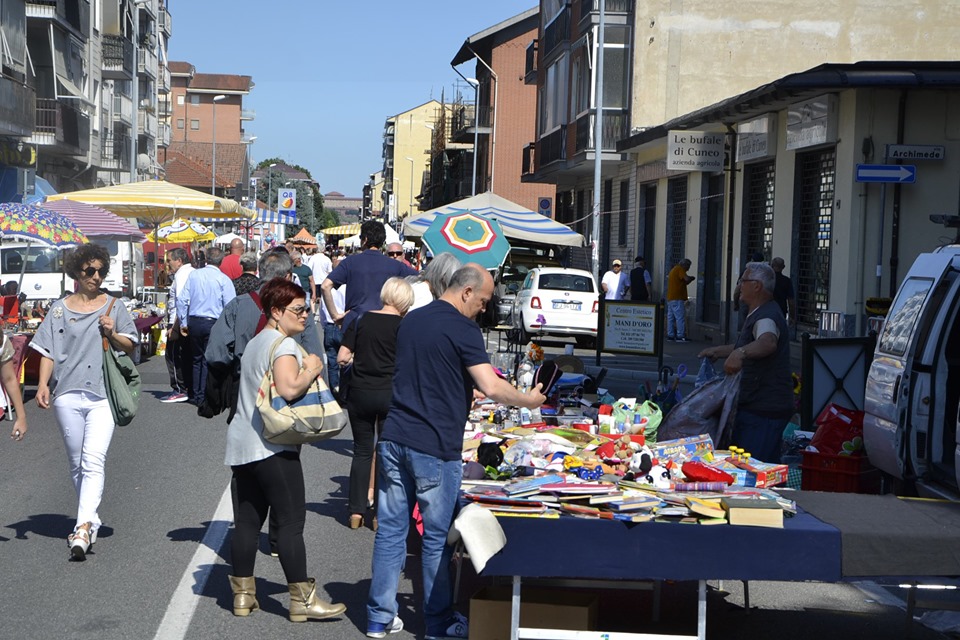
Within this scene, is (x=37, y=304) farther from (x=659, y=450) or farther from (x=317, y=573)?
(x=659, y=450)

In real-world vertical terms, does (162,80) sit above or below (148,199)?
above

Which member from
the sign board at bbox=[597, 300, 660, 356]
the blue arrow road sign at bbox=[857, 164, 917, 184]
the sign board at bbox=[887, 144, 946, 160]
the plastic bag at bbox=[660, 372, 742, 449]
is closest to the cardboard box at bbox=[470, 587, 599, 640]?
the plastic bag at bbox=[660, 372, 742, 449]

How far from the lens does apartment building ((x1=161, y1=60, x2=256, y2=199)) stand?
378 ft

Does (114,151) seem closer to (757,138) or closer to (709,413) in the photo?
(757,138)

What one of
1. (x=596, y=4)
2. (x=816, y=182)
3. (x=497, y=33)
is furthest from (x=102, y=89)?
(x=816, y=182)

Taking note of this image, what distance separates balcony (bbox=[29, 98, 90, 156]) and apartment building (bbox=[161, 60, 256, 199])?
211 ft

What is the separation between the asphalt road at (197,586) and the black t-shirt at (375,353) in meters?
1.05

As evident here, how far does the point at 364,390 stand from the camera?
7.90m

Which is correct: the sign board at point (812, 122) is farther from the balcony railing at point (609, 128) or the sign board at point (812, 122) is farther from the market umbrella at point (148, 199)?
the balcony railing at point (609, 128)

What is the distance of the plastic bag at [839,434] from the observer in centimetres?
756

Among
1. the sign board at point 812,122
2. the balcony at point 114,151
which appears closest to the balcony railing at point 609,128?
the sign board at point 812,122

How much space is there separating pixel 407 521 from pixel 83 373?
2.66 meters

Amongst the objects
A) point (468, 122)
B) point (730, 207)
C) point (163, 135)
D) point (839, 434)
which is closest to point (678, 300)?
point (730, 207)

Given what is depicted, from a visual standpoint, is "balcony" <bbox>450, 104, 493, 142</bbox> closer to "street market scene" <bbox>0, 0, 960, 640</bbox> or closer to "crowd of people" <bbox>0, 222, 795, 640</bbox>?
"street market scene" <bbox>0, 0, 960, 640</bbox>
